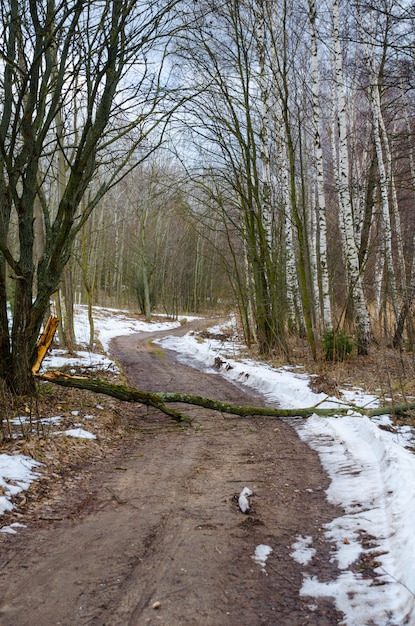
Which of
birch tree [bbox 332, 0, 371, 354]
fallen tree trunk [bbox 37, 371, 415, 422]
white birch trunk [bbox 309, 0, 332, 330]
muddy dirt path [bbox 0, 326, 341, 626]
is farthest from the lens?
birch tree [bbox 332, 0, 371, 354]

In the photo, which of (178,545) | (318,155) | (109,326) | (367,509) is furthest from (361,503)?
(109,326)

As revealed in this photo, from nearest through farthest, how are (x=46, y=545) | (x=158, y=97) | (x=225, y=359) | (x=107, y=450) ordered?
(x=46, y=545) < (x=107, y=450) < (x=158, y=97) < (x=225, y=359)

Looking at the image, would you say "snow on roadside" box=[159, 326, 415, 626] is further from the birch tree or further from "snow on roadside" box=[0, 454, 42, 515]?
the birch tree

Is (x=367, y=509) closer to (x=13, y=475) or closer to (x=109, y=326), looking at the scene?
(x=13, y=475)

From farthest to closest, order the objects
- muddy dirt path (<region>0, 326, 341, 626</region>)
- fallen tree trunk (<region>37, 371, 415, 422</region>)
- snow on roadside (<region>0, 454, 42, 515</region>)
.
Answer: fallen tree trunk (<region>37, 371, 415, 422</region>) < snow on roadside (<region>0, 454, 42, 515</region>) < muddy dirt path (<region>0, 326, 341, 626</region>)

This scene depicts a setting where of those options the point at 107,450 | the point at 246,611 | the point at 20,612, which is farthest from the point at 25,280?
the point at 246,611

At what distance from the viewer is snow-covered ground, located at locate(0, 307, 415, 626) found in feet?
8.64

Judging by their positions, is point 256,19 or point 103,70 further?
point 256,19

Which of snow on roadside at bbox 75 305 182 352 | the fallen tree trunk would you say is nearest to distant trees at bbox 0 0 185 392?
the fallen tree trunk

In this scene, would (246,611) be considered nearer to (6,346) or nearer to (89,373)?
(6,346)

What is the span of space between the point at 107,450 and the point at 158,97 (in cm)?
517

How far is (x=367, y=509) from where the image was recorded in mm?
3820

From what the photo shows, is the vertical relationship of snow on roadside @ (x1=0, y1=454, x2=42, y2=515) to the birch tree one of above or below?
below

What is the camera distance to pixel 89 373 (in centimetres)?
948
